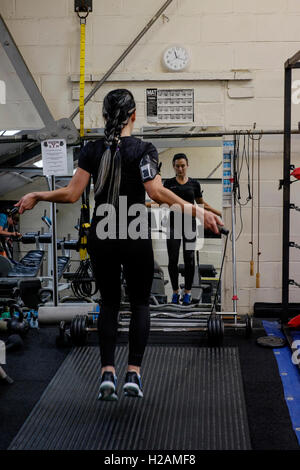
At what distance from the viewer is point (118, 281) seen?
2281 mm

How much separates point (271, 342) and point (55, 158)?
200 cm

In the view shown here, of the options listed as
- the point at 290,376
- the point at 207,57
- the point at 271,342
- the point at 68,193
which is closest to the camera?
the point at 68,193

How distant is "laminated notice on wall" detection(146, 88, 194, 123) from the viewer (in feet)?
13.4

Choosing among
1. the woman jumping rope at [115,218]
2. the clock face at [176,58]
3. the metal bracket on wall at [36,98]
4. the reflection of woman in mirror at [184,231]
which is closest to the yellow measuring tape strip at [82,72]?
the metal bracket on wall at [36,98]

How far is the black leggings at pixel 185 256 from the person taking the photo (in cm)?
421

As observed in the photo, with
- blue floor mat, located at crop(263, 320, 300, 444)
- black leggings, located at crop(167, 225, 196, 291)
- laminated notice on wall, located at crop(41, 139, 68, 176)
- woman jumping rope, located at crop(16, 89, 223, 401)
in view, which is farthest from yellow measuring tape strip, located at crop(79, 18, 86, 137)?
blue floor mat, located at crop(263, 320, 300, 444)

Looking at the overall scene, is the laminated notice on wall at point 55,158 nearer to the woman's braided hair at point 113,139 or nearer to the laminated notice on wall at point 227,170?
the laminated notice on wall at point 227,170

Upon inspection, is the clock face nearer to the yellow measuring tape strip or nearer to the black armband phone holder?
the yellow measuring tape strip

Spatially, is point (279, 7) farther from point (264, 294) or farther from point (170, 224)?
point (264, 294)

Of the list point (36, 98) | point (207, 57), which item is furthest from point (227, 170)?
point (36, 98)

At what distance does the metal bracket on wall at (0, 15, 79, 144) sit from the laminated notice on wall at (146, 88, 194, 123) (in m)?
0.68

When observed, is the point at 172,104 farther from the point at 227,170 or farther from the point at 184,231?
the point at 184,231

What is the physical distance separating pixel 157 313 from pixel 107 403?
4.60ft

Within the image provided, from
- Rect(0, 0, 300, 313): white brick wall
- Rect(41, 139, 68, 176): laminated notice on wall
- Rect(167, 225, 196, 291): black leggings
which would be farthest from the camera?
Rect(167, 225, 196, 291): black leggings
